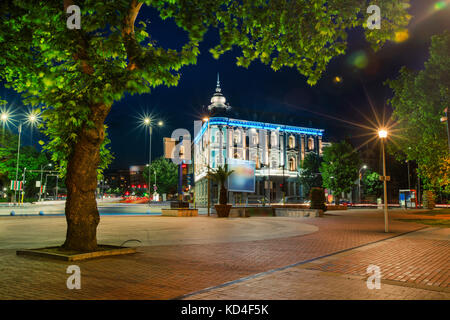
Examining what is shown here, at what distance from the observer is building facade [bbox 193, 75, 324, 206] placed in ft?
245

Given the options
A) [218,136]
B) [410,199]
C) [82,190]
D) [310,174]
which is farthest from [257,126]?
[82,190]

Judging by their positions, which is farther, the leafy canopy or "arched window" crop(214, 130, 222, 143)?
"arched window" crop(214, 130, 222, 143)

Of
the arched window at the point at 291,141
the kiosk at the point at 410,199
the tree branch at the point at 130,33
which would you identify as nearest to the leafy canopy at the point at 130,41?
the tree branch at the point at 130,33

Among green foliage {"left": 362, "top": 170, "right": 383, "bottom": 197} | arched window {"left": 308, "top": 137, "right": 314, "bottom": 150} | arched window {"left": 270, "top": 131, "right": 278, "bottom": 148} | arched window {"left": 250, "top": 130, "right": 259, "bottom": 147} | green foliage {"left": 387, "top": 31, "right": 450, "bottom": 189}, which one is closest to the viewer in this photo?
green foliage {"left": 387, "top": 31, "right": 450, "bottom": 189}

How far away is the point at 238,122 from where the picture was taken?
76.9m

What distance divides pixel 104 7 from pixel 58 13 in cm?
224

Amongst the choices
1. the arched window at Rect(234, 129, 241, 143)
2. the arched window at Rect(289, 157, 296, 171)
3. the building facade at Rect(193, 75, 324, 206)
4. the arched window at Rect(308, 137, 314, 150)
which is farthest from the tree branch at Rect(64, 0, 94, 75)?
the arched window at Rect(308, 137, 314, 150)

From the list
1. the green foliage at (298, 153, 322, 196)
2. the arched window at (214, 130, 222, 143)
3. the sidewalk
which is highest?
the arched window at (214, 130, 222, 143)

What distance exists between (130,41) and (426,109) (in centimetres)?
2065

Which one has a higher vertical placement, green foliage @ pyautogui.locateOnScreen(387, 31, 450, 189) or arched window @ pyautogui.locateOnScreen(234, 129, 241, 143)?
arched window @ pyautogui.locateOnScreen(234, 129, 241, 143)

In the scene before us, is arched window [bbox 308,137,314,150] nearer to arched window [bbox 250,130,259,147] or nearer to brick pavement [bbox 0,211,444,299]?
arched window [bbox 250,130,259,147]

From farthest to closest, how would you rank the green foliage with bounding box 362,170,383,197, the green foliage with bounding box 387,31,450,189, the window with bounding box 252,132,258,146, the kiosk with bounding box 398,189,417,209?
1. the window with bounding box 252,132,258,146
2. the green foliage with bounding box 362,170,383,197
3. the kiosk with bounding box 398,189,417,209
4. the green foliage with bounding box 387,31,450,189

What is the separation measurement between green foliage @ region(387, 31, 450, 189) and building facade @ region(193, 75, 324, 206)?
44.5 m

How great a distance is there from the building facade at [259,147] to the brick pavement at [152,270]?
5885 centimetres
